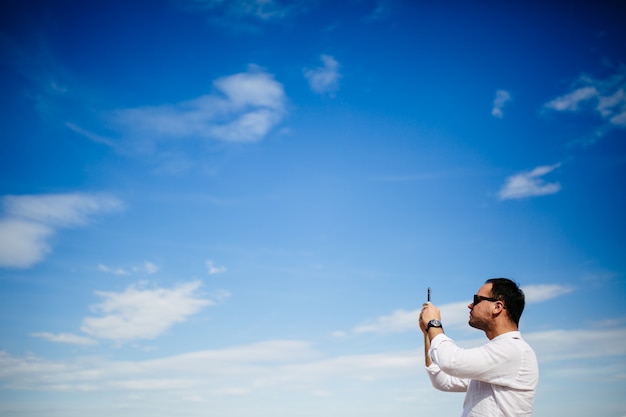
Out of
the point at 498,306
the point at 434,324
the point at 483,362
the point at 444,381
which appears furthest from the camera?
the point at 444,381

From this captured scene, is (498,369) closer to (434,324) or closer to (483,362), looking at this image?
(483,362)

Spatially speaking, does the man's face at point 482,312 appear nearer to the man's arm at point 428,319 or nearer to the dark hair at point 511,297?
the dark hair at point 511,297

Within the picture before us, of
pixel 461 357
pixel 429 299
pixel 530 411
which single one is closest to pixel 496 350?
pixel 461 357

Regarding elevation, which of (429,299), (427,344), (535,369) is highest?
(429,299)

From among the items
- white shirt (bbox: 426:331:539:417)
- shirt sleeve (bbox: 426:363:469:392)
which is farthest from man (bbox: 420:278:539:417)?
shirt sleeve (bbox: 426:363:469:392)

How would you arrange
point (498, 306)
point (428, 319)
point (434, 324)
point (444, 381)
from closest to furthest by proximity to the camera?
point (498, 306) → point (434, 324) → point (428, 319) → point (444, 381)

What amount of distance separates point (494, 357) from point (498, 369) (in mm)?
172

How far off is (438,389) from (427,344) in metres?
1.02

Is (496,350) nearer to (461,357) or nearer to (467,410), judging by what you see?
(461,357)

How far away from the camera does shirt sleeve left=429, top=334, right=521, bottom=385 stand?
21.2 feet

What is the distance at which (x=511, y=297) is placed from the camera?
23.4ft

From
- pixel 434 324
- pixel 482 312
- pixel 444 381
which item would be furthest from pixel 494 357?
pixel 444 381

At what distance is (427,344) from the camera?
7719 mm

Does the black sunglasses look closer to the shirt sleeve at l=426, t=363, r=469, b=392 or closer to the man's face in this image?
the man's face
